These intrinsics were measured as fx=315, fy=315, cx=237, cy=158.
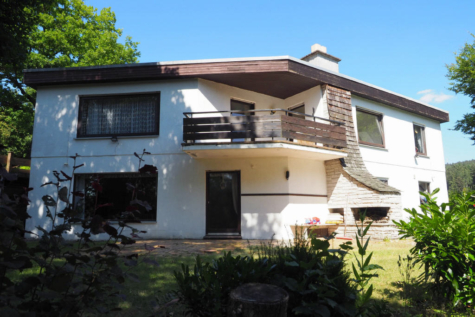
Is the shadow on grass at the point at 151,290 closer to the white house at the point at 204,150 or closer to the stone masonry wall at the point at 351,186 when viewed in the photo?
the white house at the point at 204,150

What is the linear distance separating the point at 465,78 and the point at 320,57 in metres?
10.7

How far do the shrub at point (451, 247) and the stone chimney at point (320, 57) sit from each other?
10950mm

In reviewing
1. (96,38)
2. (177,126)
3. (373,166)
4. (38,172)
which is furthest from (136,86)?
(96,38)

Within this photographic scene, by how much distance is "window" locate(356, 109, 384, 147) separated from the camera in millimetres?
12827

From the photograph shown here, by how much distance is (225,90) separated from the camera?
11.5m

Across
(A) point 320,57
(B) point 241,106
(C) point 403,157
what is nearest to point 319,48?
(A) point 320,57

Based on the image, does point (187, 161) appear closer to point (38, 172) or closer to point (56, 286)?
point (38, 172)

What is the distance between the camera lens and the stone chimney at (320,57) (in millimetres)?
13578

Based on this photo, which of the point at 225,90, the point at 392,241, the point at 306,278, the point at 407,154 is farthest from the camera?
the point at 407,154

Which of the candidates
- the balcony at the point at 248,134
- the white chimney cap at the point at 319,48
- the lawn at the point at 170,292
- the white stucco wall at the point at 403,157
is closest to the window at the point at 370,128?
the white stucco wall at the point at 403,157

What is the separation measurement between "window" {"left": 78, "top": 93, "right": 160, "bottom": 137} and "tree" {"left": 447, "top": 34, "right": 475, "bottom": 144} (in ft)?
57.6

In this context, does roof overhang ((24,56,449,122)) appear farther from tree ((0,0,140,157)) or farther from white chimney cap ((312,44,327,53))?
tree ((0,0,140,157))

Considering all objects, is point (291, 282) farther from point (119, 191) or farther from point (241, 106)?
point (241, 106)

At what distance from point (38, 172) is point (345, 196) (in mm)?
10705
